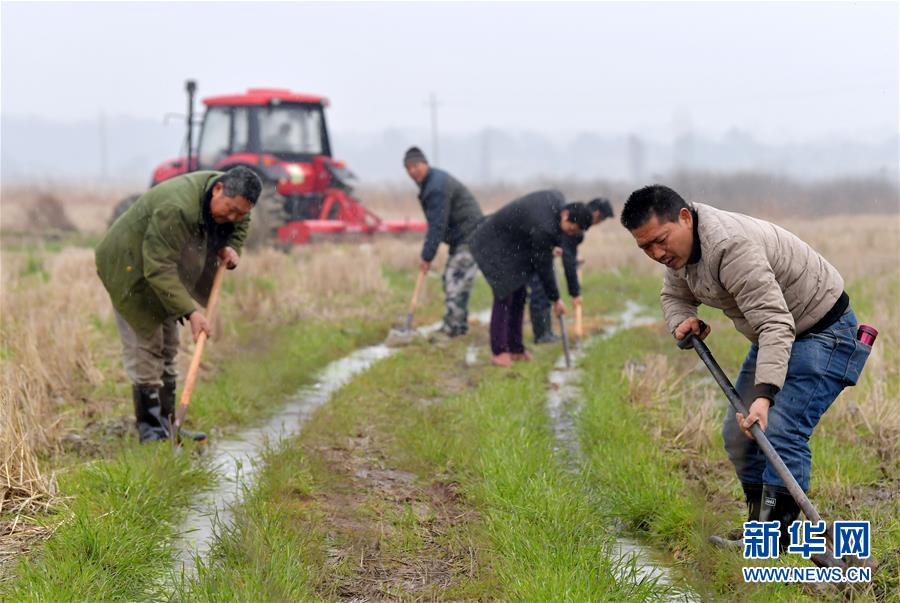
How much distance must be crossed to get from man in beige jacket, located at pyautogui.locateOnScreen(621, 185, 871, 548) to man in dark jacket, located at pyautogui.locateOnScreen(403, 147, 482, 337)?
→ 6.38 metres

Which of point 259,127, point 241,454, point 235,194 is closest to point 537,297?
point 241,454

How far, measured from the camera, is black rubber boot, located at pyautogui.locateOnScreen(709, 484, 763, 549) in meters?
4.90

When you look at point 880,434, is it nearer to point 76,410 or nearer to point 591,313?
point 76,410

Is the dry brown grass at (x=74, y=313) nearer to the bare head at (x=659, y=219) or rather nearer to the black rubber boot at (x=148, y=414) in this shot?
the black rubber boot at (x=148, y=414)

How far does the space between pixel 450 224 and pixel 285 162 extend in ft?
30.3

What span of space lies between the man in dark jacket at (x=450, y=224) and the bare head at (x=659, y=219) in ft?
21.2

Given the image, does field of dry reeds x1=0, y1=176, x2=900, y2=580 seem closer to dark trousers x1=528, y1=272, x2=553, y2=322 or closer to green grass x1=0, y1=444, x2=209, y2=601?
green grass x1=0, y1=444, x2=209, y2=601

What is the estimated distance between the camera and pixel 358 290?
15.1 metres

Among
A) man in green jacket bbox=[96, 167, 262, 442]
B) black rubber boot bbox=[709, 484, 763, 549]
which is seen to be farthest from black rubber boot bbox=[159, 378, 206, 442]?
black rubber boot bbox=[709, 484, 763, 549]

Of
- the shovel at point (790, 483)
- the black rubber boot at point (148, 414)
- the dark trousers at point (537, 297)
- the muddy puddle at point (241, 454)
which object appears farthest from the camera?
the dark trousers at point (537, 297)

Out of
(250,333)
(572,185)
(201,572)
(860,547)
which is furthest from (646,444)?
(572,185)

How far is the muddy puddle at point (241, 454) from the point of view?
517 centimetres

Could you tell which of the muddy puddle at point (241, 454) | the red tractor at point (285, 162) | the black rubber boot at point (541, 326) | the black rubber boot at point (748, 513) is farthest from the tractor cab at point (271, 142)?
the black rubber boot at point (748, 513)

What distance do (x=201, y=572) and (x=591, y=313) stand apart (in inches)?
425
